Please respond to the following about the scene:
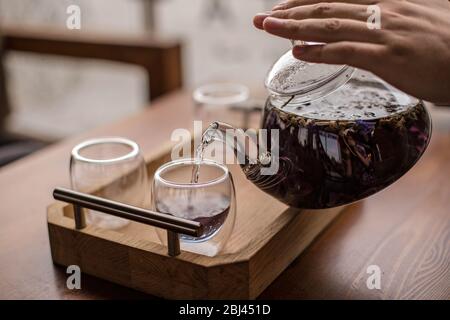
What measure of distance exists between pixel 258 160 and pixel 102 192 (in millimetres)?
236

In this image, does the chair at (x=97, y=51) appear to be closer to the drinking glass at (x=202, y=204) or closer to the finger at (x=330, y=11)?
the drinking glass at (x=202, y=204)

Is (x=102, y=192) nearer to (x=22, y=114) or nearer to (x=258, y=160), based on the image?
(x=258, y=160)

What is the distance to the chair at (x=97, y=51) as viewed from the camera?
1632 millimetres

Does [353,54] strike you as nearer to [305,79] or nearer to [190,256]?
[305,79]

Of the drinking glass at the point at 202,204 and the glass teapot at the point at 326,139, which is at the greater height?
the glass teapot at the point at 326,139

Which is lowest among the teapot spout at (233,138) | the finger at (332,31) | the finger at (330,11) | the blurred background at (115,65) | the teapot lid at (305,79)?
the blurred background at (115,65)

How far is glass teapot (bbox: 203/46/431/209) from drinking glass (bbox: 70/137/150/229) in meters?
0.16

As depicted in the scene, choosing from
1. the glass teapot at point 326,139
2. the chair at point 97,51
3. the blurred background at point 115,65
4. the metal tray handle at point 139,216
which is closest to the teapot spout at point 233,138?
the glass teapot at point 326,139

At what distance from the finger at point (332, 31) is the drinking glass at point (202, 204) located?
0.20 metres

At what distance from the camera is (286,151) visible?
75 centimetres

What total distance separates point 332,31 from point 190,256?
0.95ft

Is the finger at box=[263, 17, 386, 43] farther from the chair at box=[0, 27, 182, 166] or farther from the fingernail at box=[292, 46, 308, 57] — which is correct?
the chair at box=[0, 27, 182, 166]

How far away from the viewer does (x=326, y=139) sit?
72 centimetres

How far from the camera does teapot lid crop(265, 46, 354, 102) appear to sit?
0.72 m
